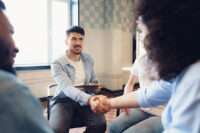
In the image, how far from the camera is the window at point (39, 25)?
10.8ft

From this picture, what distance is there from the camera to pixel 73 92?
5.13ft

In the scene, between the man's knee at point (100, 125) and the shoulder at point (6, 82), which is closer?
the shoulder at point (6, 82)

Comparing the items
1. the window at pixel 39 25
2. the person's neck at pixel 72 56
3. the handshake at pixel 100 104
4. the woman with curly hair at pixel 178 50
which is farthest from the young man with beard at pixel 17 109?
the window at pixel 39 25

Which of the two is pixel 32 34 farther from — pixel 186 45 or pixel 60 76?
pixel 186 45

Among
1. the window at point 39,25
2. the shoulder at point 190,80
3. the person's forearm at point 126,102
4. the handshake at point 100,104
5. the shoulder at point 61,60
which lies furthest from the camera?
the window at point 39,25

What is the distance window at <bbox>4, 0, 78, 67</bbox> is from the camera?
3.30 m

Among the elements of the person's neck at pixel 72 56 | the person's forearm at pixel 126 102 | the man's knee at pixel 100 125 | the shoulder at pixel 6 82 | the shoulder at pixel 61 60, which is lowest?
the man's knee at pixel 100 125

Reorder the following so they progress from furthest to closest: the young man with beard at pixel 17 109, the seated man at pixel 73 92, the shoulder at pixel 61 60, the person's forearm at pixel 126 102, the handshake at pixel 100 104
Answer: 1. the shoulder at pixel 61 60
2. the seated man at pixel 73 92
3. the handshake at pixel 100 104
4. the person's forearm at pixel 126 102
5. the young man with beard at pixel 17 109

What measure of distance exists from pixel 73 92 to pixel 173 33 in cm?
115

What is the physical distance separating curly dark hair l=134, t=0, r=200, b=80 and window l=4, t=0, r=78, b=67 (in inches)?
128

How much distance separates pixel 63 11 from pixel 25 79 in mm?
1788

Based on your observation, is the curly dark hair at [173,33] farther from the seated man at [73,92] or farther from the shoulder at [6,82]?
the seated man at [73,92]

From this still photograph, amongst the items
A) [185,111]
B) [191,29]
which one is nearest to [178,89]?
[185,111]

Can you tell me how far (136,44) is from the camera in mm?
4828
